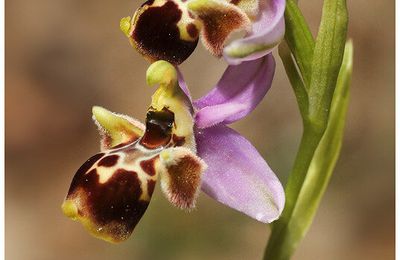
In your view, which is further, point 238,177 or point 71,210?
point 238,177

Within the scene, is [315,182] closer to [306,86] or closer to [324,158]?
[324,158]

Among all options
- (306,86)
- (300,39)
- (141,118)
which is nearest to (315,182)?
(306,86)

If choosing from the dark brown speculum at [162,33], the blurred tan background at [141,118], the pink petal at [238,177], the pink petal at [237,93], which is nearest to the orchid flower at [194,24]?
the dark brown speculum at [162,33]

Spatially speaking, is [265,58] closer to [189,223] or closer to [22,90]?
[189,223]

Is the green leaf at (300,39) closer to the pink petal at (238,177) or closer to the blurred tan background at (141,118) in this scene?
the pink petal at (238,177)

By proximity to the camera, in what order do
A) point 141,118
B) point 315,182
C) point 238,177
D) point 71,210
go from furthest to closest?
point 141,118, point 315,182, point 238,177, point 71,210

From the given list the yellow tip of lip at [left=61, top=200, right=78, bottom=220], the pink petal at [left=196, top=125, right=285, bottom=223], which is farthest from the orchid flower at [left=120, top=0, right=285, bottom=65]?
the yellow tip of lip at [left=61, top=200, right=78, bottom=220]

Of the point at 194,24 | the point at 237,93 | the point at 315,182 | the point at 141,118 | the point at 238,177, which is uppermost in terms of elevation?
the point at 194,24

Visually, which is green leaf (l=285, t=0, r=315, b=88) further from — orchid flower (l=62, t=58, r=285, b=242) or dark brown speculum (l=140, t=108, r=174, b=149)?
dark brown speculum (l=140, t=108, r=174, b=149)
